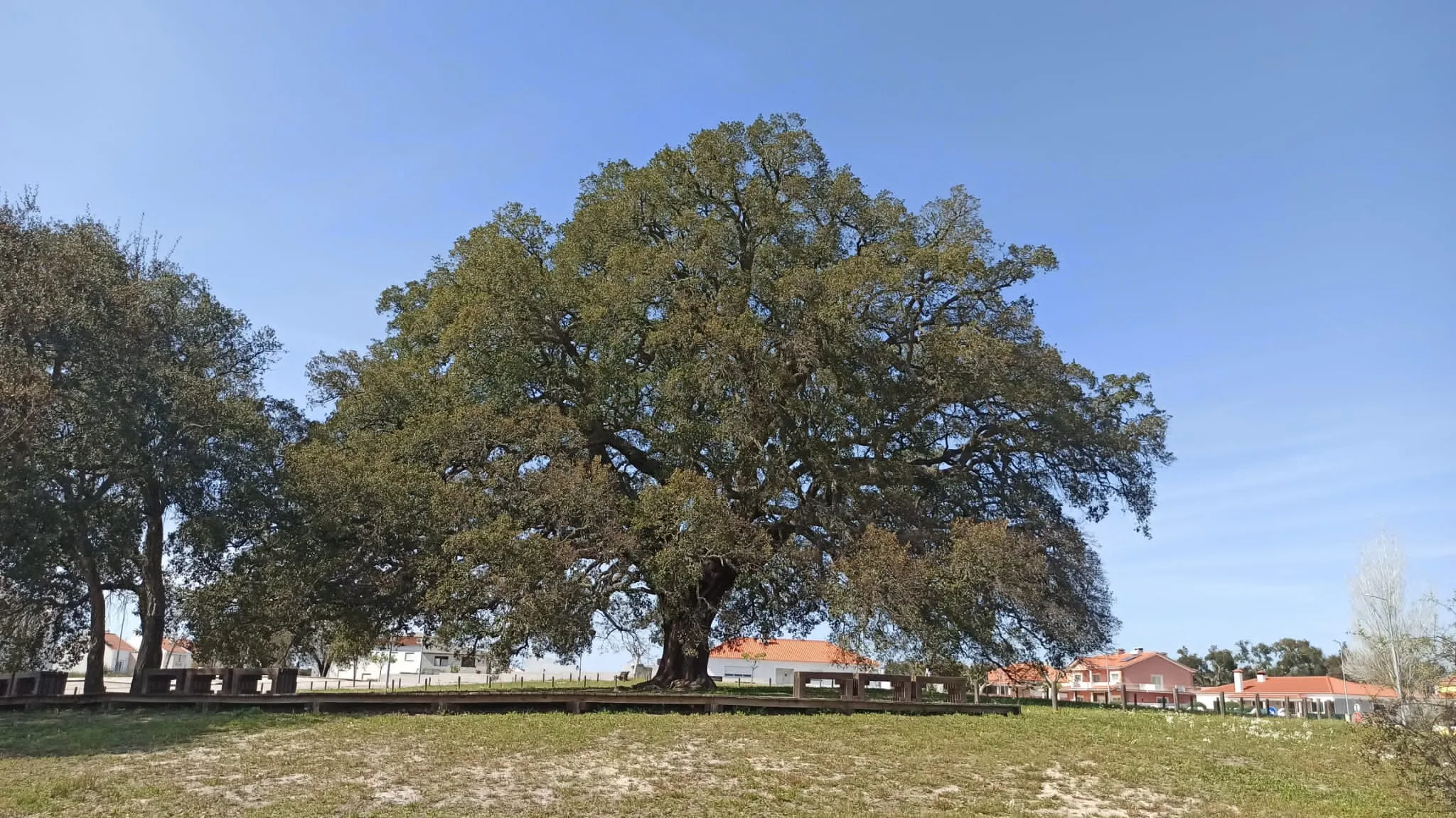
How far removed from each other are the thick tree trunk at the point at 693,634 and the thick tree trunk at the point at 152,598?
41.9ft

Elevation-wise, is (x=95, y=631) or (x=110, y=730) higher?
(x=95, y=631)

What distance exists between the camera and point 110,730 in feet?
55.2

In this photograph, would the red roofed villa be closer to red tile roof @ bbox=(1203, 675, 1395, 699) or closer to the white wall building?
red tile roof @ bbox=(1203, 675, 1395, 699)

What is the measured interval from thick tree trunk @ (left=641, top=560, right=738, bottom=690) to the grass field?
623 centimetres

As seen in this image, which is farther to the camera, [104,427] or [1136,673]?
[1136,673]

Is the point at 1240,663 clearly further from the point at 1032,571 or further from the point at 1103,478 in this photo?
the point at 1032,571

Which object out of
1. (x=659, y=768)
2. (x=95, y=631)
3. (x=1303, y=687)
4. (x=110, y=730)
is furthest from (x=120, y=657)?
(x=1303, y=687)

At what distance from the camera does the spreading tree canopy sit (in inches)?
906

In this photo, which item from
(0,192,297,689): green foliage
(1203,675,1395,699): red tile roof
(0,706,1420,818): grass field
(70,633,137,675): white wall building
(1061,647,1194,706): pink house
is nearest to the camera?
(0,706,1420,818): grass field

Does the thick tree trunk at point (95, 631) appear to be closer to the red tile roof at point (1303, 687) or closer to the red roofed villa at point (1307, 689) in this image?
the red roofed villa at point (1307, 689)

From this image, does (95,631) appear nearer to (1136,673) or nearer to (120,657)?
(1136,673)

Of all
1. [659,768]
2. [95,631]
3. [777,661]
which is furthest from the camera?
[777,661]

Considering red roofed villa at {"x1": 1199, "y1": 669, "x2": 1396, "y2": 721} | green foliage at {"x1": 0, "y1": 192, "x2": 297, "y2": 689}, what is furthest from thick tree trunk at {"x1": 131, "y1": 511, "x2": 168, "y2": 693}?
red roofed villa at {"x1": 1199, "y1": 669, "x2": 1396, "y2": 721}

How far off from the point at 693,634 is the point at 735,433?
5325 mm
